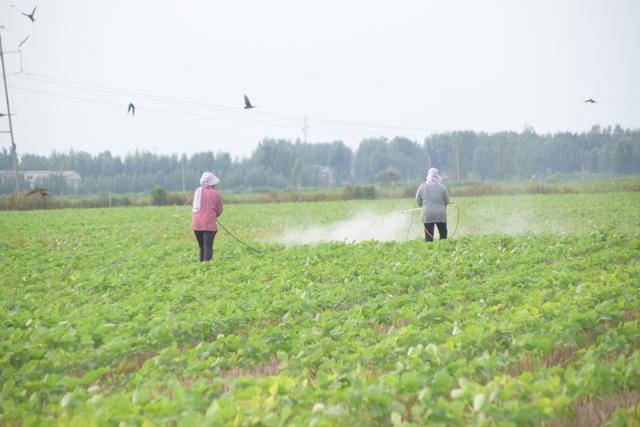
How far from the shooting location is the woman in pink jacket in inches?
504

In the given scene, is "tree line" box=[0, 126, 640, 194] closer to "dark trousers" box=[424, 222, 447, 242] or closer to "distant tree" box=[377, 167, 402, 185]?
"distant tree" box=[377, 167, 402, 185]

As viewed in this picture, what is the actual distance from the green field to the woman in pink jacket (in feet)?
1.37

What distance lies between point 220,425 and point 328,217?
25.5 metres

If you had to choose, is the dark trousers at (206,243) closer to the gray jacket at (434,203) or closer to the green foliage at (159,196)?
the gray jacket at (434,203)

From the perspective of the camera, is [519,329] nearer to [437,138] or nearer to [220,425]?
[220,425]

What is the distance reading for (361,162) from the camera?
129m

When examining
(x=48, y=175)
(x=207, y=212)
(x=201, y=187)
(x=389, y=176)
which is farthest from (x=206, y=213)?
(x=48, y=175)

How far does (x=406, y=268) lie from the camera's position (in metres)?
9.97

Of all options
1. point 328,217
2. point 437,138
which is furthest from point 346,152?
point 328,217

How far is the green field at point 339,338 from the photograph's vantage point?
3.94 m

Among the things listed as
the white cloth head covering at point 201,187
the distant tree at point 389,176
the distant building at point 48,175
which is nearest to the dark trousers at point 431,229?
the white cloth head covering at point 201,187

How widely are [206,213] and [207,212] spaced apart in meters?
0.03

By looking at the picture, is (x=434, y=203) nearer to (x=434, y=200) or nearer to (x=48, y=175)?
(x=434, y=200)

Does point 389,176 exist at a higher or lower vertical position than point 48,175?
lower
